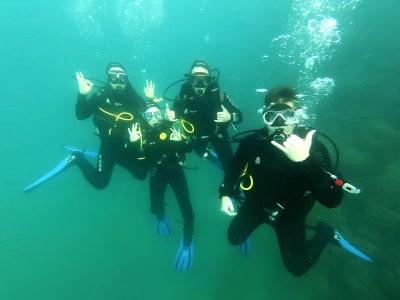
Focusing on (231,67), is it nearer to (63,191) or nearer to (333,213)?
(333,213)

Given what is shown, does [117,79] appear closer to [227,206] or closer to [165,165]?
[165,165]

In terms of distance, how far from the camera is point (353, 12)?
1250cm

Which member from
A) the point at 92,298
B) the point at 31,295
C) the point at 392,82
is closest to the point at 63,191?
the point at 31,295

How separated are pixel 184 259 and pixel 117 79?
4.37 metres

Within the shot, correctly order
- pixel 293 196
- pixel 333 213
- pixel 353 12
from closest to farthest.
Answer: pixel 293 196 < pixel 333 213 < pixel 353 12

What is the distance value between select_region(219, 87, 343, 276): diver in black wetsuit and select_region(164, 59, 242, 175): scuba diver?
5.57ft

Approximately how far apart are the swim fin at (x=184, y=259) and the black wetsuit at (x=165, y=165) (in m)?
0.14

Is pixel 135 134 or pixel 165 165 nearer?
pixel 135 134

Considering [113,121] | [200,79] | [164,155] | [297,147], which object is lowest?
[164,155]

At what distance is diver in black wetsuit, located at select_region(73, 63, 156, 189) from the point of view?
6.70 meters

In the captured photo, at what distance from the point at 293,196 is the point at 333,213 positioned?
4.50 m

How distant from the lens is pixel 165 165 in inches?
252

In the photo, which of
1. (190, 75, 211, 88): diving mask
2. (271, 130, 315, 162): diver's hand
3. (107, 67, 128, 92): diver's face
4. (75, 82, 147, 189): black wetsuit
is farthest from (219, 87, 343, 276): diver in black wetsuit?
(107, 67, 128, 92): diver's face

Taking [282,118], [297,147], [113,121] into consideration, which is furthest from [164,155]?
[297,147]
